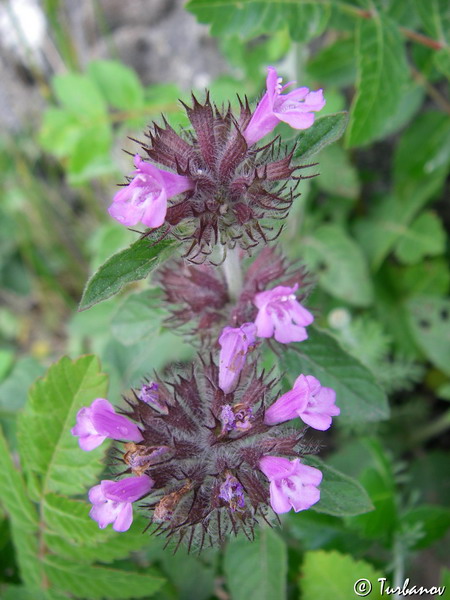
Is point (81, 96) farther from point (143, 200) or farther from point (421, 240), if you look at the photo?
point (143, 200)

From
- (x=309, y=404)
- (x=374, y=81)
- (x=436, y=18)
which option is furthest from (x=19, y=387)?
(x=436, y=18)

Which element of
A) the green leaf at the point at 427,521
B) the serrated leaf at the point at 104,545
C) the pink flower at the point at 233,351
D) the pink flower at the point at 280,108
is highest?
the pink flower at the point at 280,108

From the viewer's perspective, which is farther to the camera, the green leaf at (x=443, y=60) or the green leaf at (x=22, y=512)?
the green leaf at (x=443, y=60)

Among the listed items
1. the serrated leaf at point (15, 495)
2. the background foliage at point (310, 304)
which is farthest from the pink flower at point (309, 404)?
the serrated leaf at point (15, 495)

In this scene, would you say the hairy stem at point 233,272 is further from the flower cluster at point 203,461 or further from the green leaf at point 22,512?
the green leaf at point 22,512

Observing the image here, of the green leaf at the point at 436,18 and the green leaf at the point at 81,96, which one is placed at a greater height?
the green leaf at the point at 81,96

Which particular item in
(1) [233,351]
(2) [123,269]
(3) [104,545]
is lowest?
(3) [104,545]

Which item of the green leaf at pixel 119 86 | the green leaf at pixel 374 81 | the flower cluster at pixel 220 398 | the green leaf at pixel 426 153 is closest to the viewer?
the flower cluster at pixel 220 398
